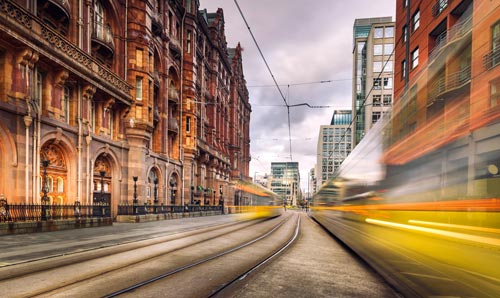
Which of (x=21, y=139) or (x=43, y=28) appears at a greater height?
(x=43, y=28)

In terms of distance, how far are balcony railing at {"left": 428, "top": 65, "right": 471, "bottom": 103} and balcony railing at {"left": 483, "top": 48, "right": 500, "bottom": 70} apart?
11.7 inches

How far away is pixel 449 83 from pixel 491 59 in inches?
36.1

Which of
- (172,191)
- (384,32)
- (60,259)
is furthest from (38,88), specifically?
(384,32)

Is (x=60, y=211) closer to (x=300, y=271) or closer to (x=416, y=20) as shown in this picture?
(x=300, y=271)

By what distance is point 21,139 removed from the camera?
47.4 feet

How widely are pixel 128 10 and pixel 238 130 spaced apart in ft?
143

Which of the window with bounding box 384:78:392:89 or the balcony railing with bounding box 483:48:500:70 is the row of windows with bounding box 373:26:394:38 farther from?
the balcony railing with bounding box 483:48:500:70

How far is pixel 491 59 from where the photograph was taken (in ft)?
10.5

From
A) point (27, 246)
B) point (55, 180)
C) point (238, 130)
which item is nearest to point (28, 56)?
point (55, 180)

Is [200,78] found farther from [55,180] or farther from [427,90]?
[427,90]

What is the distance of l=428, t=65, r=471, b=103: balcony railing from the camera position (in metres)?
3.67

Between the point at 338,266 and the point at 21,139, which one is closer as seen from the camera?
the point at 338,266

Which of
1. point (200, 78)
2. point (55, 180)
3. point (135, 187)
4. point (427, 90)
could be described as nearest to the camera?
point (427, 90)

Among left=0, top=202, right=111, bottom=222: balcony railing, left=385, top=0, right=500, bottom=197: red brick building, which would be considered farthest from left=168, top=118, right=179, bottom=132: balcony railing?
left=385, top=0, right=500, bottom=197: red brick building
